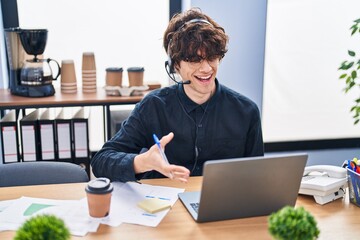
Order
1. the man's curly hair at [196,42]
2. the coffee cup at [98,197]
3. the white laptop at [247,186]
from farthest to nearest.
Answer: the man's curly hair at [196,42]
the coffee cup at [98,197]
the white laptop at [247,186]

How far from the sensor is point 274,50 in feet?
9.84

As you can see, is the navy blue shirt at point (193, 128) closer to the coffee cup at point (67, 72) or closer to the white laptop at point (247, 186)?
the white laptop at point (247, 186)

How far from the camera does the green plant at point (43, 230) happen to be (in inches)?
29.3

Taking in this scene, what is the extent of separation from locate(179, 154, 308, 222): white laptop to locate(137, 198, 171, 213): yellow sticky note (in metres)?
0.08

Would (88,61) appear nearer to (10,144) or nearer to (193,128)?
(10,144)

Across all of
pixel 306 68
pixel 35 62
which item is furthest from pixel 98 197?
pixel 306 68

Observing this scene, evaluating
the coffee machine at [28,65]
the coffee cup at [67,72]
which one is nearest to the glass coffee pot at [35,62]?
the coffee machine at [28,65]

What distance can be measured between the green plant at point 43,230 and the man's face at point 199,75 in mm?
998

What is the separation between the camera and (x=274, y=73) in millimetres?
3039

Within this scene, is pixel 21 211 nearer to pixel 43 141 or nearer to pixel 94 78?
pixel 43 141

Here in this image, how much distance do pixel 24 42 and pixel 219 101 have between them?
1274 mm

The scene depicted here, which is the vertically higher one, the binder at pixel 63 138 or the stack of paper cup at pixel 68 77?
the stack of paper cup at pixel 68 77

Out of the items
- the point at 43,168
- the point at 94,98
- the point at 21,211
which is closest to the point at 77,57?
the point at 94,98

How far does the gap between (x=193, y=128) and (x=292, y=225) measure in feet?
3.18
